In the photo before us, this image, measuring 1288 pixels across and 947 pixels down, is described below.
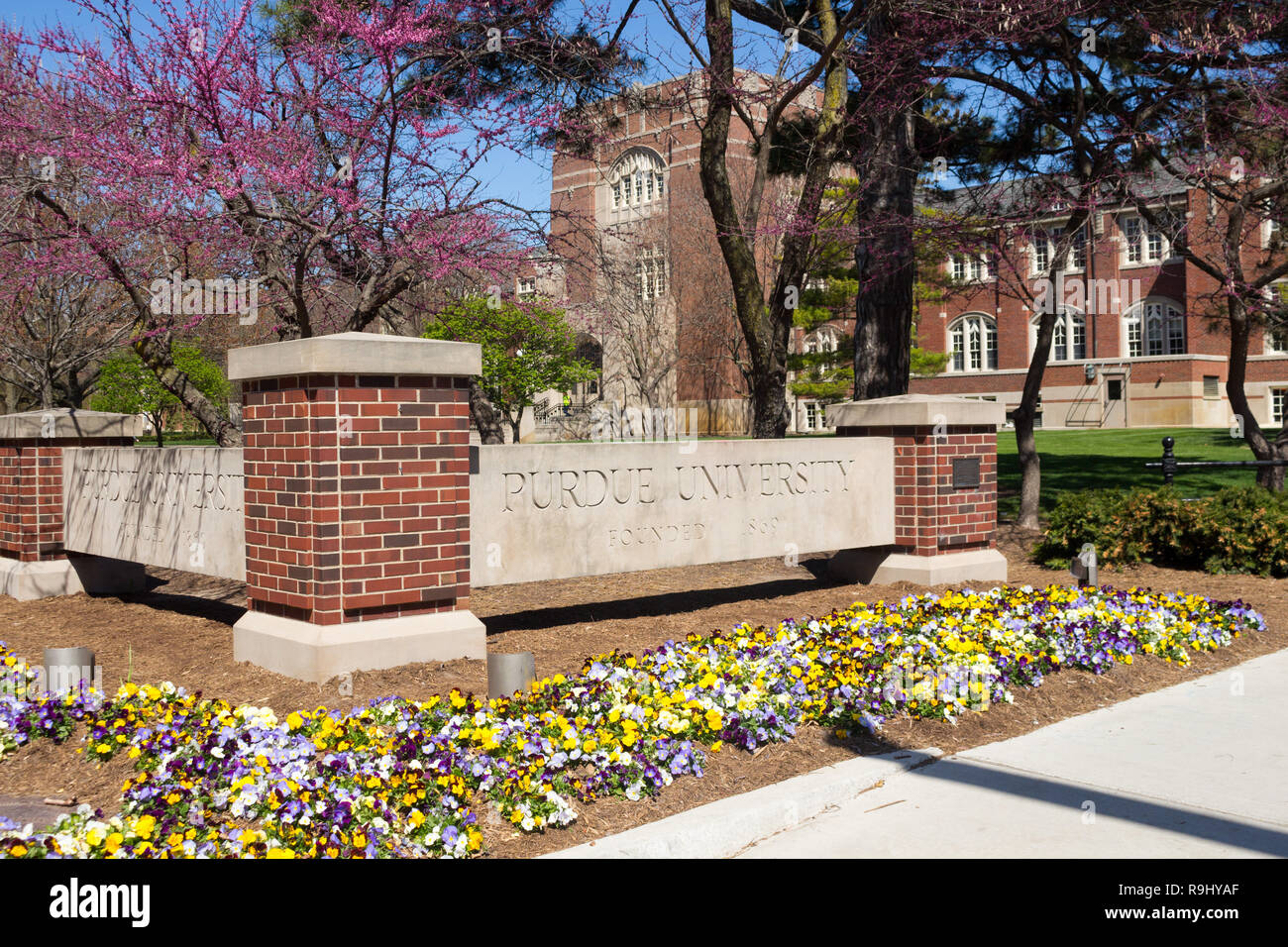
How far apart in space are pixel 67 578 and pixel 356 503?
527 centimetres

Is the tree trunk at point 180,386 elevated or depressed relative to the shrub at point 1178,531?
elevated

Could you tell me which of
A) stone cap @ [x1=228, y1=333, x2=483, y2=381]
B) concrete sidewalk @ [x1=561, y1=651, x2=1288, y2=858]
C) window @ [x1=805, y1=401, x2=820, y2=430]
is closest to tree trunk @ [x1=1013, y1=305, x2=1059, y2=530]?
concrete sidewalk @ [x1=561, y1=651, x2=1288, y2=858]

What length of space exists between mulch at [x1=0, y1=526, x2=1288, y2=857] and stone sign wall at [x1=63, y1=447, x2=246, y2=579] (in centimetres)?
52

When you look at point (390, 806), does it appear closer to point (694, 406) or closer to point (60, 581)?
point (60, 581)

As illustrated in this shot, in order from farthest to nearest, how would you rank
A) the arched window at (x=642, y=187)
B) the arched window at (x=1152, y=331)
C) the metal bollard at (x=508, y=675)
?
the arched window at (x=1152, y=331) < the arched window at (x=642, y=187) < the metal bollard at (x=508, y=675)

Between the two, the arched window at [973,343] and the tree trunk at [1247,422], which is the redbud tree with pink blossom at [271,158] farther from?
the arched window at [973,343]

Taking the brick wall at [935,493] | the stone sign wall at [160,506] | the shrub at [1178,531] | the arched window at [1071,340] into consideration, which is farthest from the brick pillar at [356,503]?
the arched window at [1071,340]

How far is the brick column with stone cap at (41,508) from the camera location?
32.0 feet

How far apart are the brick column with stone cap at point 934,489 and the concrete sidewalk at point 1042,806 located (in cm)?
385

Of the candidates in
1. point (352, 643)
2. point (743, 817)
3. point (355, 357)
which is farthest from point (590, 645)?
point (743, 817)

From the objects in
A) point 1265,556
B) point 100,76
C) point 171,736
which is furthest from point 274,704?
point 1265,556

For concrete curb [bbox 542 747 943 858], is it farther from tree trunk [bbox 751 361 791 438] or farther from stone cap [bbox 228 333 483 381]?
tree trunk [bbox 751 361 791 438]

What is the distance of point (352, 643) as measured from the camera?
5.92 meters

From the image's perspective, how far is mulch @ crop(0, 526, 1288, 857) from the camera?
15.1 feet
